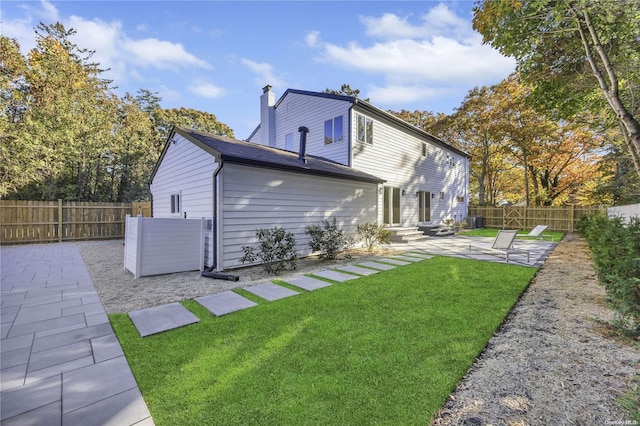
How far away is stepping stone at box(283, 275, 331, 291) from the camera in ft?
16.8

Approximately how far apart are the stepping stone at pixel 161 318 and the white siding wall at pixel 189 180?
2743 millimetres

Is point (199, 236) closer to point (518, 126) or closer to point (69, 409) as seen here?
point (69, 409)

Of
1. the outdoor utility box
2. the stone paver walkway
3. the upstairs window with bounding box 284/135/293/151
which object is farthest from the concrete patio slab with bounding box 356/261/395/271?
the outdoor utility box

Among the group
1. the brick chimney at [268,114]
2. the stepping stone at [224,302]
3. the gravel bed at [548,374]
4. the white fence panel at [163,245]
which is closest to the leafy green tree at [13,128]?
the white fence panel at [163,245]

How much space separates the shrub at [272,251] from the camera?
6.41m

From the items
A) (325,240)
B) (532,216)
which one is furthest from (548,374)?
(532,216)

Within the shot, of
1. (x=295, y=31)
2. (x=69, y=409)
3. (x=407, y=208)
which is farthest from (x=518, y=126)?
(x=69, y=409)

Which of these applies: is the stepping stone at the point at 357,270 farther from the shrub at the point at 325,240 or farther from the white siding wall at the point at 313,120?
the white siding wall at the point at 313,120

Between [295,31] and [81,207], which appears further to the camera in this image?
[81,207]

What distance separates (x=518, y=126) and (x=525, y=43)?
16590 mm

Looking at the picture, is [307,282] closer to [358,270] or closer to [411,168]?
[358,270]

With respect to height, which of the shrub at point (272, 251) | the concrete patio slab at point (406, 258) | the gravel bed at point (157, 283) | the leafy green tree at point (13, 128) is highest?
the leafy green tree at point (13, 128)

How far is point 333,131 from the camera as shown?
11.8 metres

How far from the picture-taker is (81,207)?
43.1ft
